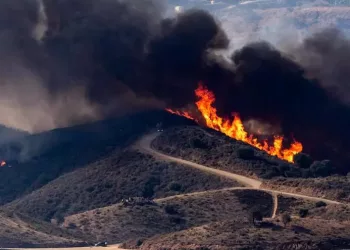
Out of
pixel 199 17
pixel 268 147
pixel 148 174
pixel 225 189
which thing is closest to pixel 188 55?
pixel 199 17

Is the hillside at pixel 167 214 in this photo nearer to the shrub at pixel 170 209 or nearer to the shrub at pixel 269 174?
the shrub at pixel 170 209

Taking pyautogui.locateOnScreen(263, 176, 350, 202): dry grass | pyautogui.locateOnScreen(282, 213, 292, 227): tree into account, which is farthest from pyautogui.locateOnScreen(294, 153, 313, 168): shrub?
pyautogui.locateOnScreen(282, 213, 292, 227): tree

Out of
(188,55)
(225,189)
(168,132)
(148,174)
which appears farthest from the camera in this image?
(188,55)

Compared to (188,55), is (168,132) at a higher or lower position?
lower

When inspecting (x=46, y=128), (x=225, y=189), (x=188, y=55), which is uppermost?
(x=188, y=55)

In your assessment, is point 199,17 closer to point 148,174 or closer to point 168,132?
point 168,132

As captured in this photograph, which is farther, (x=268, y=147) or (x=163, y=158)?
(x=268, y=147)

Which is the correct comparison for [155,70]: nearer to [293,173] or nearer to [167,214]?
[293,173]

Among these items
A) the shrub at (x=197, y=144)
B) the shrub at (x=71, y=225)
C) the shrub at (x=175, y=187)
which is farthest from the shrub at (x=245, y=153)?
the shrub at (x=71, y=225)
